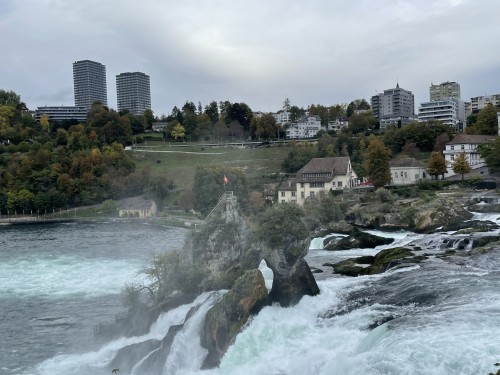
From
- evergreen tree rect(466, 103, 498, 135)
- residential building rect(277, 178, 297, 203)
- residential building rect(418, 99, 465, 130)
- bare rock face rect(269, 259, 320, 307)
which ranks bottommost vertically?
bare rock face rect(269, 259, 320, 307)

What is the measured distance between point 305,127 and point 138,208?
8001 centimetres

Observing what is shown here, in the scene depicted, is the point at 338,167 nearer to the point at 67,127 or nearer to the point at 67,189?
the point at 67,189

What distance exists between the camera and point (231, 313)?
84.4ft

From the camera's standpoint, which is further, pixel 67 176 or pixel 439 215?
pixel 67 176

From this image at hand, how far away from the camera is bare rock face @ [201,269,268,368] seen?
2491 cm

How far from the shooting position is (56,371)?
2734 centimetres

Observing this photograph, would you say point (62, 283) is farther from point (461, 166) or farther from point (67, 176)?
point (67, 176)

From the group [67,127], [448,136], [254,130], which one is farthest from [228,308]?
[67,127]

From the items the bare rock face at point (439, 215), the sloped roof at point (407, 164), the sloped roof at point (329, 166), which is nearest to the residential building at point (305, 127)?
the sloped roof at point (329, 166)

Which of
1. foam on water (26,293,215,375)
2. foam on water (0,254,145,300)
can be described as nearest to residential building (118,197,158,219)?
foam on water (0,254,145,300)

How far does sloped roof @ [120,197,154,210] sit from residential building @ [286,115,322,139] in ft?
231

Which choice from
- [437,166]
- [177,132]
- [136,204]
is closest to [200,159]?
[177,132]

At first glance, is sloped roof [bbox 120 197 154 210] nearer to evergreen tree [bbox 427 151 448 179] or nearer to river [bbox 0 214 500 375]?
evergreen tree [bbox 427 151 448 179]

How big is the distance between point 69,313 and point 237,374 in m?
19.0
